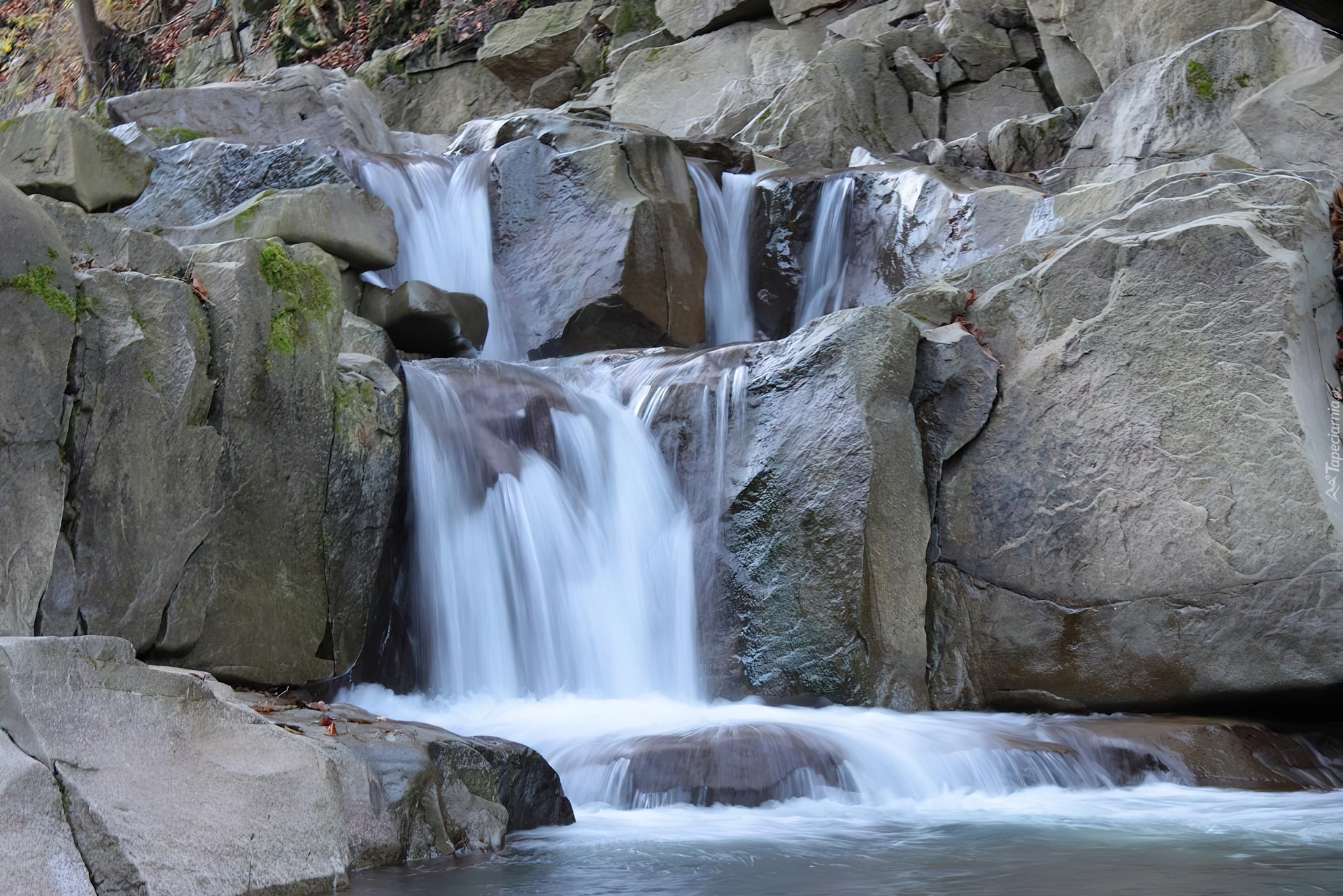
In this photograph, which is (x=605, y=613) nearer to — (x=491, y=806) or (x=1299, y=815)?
(x=491, y=806)

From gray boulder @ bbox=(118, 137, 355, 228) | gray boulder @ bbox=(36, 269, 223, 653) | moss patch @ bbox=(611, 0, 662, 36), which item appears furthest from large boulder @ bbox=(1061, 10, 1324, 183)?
moss patch @ bbox=(611, 0, 662, 36)

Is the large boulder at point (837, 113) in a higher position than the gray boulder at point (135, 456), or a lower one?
higher

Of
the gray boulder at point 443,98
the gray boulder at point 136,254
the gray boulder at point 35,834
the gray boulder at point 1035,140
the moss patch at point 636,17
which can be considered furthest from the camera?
the gray boulder at point 443,98

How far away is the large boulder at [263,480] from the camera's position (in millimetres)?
5160

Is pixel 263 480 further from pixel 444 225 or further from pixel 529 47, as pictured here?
pixel 529 47

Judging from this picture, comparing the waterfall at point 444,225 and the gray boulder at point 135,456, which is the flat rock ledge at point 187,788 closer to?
the gray boulder at point 135,456

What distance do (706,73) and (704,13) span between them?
1.20m

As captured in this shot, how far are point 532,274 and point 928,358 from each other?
4.34m

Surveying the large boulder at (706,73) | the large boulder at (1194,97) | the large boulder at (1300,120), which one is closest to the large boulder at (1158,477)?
the large boulder at (1300,120)

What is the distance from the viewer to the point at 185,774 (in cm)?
318

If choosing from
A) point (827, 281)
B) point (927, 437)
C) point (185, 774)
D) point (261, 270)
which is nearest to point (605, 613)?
point (927, 437)

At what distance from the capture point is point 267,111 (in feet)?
37.3

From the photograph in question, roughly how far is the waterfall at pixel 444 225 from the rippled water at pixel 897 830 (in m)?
4.57

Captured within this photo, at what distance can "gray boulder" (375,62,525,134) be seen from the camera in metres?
18.4
